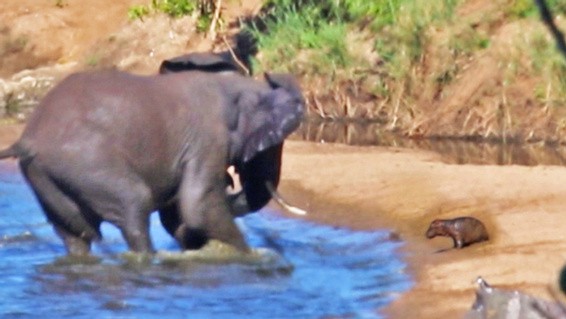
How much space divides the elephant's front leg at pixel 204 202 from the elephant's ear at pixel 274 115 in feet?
1.05

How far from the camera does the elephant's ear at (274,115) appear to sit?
866 centimetres

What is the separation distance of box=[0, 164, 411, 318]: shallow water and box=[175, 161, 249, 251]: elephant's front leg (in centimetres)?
28

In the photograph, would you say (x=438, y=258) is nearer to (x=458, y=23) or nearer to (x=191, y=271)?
(x=191, y=271)

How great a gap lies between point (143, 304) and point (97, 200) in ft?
2.48

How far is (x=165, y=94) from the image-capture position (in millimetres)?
8430

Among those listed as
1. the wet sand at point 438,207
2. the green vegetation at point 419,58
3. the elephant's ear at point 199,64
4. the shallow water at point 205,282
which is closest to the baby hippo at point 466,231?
the wet sand at point 438,207

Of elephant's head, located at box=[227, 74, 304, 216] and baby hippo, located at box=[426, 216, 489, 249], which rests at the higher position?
elephant's head, located at box=[227, 74, 304, 216]

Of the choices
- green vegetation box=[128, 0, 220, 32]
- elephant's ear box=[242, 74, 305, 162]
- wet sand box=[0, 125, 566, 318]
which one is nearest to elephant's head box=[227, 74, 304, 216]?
elephant's ear box=[242, 74, 305, 162]

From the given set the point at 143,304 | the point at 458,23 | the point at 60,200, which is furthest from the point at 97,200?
the point at 458,23

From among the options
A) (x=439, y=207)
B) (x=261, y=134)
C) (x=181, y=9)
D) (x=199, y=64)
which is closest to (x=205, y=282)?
(x=261, y=134)

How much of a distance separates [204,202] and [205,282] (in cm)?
48

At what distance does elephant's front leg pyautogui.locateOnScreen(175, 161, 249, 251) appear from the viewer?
329 inches

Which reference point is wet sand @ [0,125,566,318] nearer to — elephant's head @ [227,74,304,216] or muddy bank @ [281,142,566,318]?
muddy bank @ [281,142,566,318]

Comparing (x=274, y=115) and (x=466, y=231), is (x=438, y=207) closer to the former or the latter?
(x=466, y=231)
